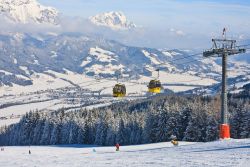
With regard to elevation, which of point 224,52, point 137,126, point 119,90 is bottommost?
point 137,126

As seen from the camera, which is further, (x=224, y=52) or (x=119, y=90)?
(x=119, y=90)

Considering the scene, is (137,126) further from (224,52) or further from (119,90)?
(224,52)

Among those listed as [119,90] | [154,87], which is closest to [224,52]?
[154,87]

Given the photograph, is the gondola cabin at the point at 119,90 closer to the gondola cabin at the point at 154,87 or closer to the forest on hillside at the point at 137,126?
the gondola cabin at the point at 154,87

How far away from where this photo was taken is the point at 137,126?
12419cm

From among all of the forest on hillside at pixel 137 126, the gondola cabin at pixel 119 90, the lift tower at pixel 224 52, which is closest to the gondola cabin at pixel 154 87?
the gondola cabin at pixel 119 90

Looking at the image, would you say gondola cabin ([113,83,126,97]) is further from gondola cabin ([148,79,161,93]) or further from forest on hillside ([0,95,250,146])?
forest on hillside ([0,95,250,146])

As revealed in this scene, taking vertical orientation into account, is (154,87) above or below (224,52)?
below

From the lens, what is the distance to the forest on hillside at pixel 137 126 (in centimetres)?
10238

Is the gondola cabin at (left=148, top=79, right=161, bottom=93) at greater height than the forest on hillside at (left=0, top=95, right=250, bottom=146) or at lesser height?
greater

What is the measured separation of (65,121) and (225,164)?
373 feet

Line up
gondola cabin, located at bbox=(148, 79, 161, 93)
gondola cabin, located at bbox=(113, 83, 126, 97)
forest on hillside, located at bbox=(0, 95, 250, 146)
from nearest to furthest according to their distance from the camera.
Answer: gondola cabin, located at bbox=(148, 79, 161, 93) < gondola cabin, located at bbox=(113, 83, 126, 97) < forest on hillside, located at bbox=(0, 95, 250, 146)

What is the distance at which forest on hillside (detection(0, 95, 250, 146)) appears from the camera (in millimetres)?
102375

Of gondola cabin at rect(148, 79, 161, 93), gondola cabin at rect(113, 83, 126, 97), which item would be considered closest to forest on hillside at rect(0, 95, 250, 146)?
gondola cabin at rect(113, 83, 126, 97)
